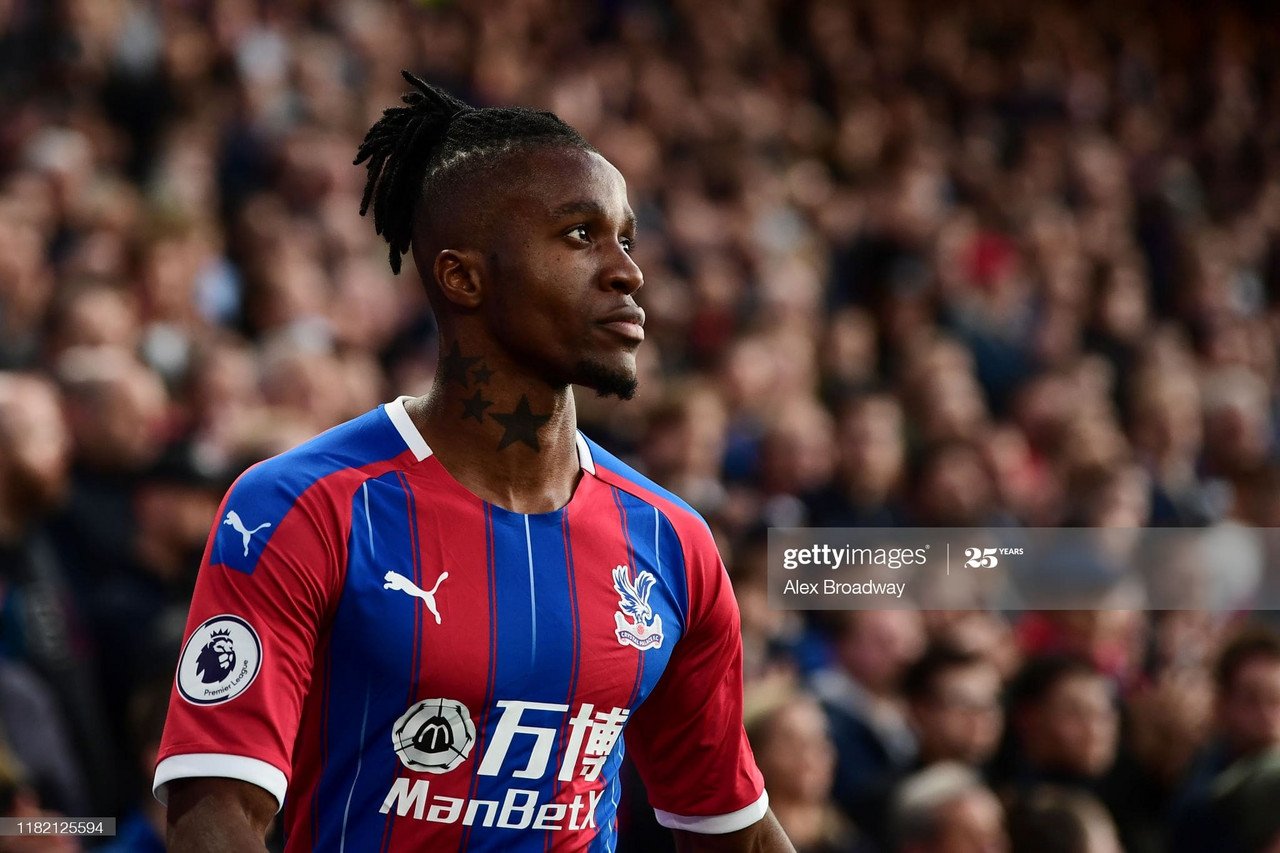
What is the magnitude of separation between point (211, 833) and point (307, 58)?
22.5 ft

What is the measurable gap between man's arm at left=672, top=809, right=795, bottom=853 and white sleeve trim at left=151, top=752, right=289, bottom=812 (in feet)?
2.82

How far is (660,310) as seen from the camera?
7.49 meters

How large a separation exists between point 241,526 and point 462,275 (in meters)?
0.54

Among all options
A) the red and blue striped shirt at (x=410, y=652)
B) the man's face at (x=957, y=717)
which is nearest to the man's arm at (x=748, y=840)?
the red and blue striped shirt at (x=410, y=652)

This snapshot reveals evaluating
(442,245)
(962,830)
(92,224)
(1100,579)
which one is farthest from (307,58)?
(442,245)

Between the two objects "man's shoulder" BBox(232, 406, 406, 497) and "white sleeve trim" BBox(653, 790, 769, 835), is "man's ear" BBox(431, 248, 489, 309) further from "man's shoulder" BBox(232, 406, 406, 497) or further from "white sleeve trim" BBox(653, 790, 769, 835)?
"white sleeve trim" BBox(653, 790, 769, 835)

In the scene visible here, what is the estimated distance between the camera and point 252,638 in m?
2.13

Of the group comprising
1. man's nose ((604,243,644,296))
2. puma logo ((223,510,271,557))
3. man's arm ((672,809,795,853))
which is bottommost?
man's arm ((672,809,795,853))

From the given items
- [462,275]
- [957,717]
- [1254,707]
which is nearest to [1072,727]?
[957,717]

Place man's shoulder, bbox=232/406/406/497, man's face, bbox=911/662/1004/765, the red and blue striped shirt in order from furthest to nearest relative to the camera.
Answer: man's face, bbox=911/662/1004/765
man's shoulder, bbox=232/406/406/497
the red and blue striped shirt

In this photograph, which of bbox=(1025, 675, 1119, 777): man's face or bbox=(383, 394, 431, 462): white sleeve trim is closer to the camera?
bbox=(383, 394, 431, 462): white sleeve trim

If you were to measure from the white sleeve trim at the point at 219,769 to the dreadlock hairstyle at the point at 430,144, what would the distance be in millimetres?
887

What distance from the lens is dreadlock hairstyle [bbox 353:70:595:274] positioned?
251 cm

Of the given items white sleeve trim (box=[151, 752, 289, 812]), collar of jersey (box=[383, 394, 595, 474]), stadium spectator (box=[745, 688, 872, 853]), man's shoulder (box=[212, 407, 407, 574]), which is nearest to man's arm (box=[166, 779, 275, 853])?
white sleeve trim (box=[151, 752, 289, 812])
